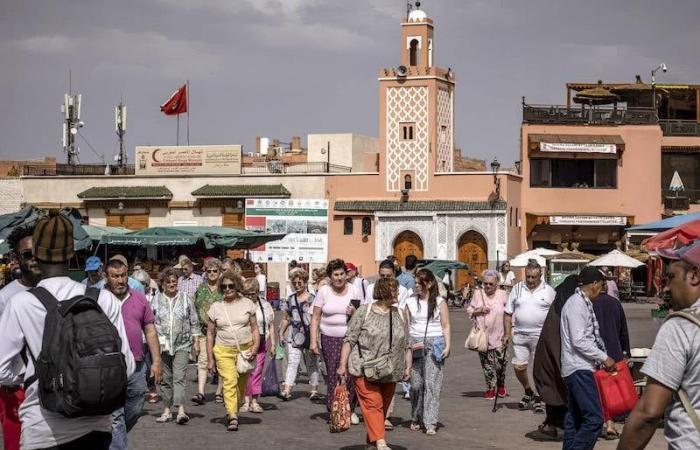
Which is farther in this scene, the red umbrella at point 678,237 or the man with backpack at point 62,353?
the red umbrella at point 678,237

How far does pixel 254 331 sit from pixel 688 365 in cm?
947

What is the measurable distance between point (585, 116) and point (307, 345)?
43.3m

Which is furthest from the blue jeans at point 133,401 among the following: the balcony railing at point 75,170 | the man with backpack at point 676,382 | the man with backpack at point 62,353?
the balcony railing at point 75,170

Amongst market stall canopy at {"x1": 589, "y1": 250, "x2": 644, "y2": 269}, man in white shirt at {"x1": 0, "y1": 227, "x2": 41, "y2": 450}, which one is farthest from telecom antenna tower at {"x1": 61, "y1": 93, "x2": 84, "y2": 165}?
man in white shirt at {"x1": 0, "y1": 227, "x2": 41, "y2": 450}

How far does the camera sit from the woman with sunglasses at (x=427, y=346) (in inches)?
558

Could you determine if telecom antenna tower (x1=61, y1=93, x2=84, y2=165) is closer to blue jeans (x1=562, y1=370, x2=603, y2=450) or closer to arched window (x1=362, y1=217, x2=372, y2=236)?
arched window (x1=362, y1=217, x2=372, y2=236)

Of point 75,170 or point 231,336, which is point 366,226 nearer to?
point 75,170

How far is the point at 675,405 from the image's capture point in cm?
539

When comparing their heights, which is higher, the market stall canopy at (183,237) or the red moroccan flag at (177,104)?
the red moroccan flag at (177,104)

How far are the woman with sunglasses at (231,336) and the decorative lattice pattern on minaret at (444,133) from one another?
1707 inches

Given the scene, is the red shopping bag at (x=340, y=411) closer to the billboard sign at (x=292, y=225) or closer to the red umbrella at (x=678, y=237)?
the red umbrella at (x=678, y=237)

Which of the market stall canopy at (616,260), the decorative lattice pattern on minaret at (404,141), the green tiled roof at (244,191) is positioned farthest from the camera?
the green tiled roof at (244,191)

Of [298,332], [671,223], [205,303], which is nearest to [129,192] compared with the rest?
[671,223]

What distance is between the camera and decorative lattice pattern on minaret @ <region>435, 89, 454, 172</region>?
57.8 meters
